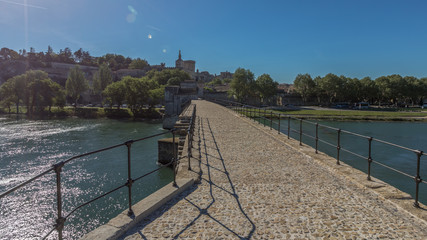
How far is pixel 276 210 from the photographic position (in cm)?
389

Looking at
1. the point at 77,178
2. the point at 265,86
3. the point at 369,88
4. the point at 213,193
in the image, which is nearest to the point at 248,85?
the point at 265,86

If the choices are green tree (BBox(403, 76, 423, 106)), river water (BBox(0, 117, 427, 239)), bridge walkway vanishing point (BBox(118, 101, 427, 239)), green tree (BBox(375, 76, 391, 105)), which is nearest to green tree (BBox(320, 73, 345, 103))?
green tree (BBox(375, 76, 391, 105))

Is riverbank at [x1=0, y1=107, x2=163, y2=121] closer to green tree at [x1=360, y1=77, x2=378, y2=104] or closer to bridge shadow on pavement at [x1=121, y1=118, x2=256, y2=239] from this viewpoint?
bridge shadow on pavement at [x1=121, y1=118, x2=256, y2=239]

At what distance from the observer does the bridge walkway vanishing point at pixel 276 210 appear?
324 centimetres

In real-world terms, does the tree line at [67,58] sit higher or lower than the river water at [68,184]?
higher

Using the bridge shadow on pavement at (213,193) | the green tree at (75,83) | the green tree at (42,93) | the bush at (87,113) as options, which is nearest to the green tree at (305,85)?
the bush at (87,113)

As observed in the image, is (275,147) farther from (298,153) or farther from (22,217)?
(22,217)

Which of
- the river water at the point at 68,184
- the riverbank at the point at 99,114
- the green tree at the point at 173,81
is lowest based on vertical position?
the river water at the point at 68,184

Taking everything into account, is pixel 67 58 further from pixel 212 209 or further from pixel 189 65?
pixel 212 209

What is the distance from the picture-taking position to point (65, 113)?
53.7m

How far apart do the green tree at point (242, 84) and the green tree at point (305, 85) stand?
18.4m

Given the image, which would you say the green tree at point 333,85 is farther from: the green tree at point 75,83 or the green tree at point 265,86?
the green tree at point 75,83

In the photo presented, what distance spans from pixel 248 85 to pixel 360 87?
34.2 meters

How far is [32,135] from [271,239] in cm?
3155
